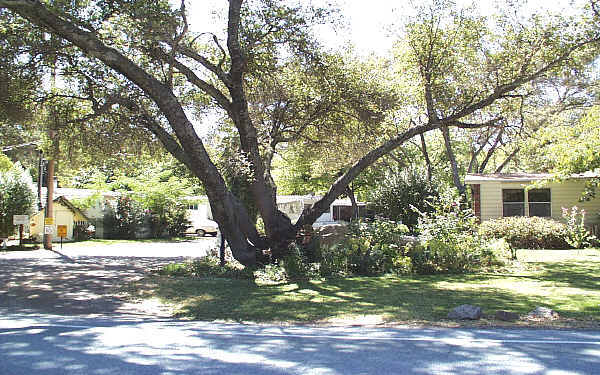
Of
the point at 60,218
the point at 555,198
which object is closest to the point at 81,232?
the point at 60,218

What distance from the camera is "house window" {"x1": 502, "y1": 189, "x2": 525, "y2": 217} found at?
73.0ft

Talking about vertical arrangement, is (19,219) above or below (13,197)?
below

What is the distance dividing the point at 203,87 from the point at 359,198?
26.0 meters

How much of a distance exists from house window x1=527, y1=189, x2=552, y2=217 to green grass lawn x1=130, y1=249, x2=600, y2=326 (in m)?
9.55

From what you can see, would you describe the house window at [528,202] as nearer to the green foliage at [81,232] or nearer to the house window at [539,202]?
the house window at [539,202]

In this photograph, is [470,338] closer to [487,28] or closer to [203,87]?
[203,87]

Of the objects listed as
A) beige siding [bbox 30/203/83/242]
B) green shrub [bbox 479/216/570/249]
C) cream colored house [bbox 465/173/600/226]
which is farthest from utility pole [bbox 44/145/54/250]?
cream colored house [bbox 465/173/600/226]

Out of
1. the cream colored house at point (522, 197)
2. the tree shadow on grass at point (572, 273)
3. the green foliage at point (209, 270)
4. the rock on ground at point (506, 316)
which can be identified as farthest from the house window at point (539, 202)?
the rock on ground at point (506, 316)

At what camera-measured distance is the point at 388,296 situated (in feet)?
31.9

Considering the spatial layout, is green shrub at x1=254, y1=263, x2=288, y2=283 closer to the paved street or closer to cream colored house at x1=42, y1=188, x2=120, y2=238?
the paved street

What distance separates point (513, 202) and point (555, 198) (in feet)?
5.68

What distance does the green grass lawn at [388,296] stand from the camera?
8.26 metres

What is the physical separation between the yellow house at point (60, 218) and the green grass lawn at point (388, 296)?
1619 cm

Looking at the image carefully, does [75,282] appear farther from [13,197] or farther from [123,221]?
[123,221]
